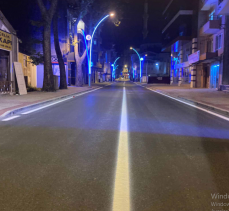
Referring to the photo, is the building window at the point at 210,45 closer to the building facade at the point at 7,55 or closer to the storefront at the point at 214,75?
the storefront at the point at 214,75

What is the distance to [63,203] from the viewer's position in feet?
10.1

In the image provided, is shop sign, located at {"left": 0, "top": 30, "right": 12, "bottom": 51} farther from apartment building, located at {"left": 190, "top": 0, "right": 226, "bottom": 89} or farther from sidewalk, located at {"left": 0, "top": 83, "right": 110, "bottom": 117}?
apartment building, located at {"left": 190, "top": 0, "right": 226, "bottom": 89}

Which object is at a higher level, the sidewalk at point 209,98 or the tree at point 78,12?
the tree at point 78,12

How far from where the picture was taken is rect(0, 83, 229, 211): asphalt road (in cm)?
316

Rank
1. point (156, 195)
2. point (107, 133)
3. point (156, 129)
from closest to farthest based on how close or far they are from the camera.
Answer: point (156, 195) < point (107, 133) < point (156, 129)

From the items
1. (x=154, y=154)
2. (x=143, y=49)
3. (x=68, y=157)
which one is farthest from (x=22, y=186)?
(x=143, y=49)

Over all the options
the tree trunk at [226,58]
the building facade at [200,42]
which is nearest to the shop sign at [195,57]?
the building facade at [200,42]

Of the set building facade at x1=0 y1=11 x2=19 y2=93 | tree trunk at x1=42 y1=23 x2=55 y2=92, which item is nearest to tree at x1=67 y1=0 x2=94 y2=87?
tree trunk at x1=42 y1=23 x2=55 y2=92

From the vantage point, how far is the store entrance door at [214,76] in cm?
2955

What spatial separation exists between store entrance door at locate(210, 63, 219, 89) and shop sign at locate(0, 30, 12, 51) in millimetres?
22087

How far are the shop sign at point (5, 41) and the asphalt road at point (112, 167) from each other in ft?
38.7

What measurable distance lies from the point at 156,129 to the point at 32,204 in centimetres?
471

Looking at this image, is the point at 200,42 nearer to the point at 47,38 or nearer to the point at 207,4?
the point at 207,4

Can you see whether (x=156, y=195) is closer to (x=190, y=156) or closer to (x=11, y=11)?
(x=190, y=156)
